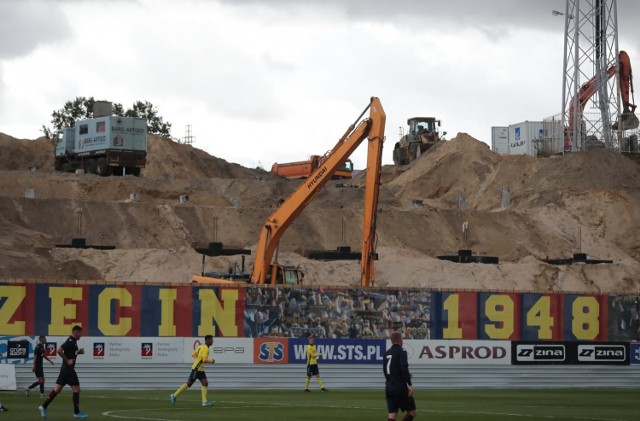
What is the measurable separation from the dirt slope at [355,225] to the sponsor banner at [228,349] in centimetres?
2432

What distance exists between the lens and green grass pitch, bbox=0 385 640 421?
25.5 metres

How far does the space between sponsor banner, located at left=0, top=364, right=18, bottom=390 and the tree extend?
103845 mm

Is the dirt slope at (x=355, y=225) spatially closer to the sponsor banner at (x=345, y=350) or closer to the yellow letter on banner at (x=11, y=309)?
the yellow letter on banner at (x=11, y=309)

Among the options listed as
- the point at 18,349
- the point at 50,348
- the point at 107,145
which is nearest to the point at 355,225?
the point at 107,145

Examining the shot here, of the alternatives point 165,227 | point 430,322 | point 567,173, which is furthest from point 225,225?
point 430,322

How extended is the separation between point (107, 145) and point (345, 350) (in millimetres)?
47789

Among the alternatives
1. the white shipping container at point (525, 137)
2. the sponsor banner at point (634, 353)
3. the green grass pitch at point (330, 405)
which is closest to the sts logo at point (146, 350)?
the green grass pitch at point (330, 405)

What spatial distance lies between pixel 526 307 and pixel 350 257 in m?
27.6

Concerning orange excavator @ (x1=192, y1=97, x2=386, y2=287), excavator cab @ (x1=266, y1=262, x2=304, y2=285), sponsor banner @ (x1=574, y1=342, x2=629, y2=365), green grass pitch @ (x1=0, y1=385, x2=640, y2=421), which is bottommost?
green grass pitch @ (x1=0, y1=385, x2=640, y2=421)

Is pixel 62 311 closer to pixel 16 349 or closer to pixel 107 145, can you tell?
pixel 16 349

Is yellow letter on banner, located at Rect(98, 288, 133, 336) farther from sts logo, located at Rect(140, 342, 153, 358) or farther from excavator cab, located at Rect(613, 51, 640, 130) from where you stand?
excavator cab, located at Rect(613, 51, 640, 130)

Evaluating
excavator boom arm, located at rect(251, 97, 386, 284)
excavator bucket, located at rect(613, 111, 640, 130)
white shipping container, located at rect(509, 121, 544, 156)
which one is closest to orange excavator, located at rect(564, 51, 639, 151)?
excavator bucket, located at rect(613, 111, 640, 130)

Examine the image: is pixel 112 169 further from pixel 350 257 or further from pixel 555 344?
pixel 555 344

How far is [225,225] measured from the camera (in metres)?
75.1
